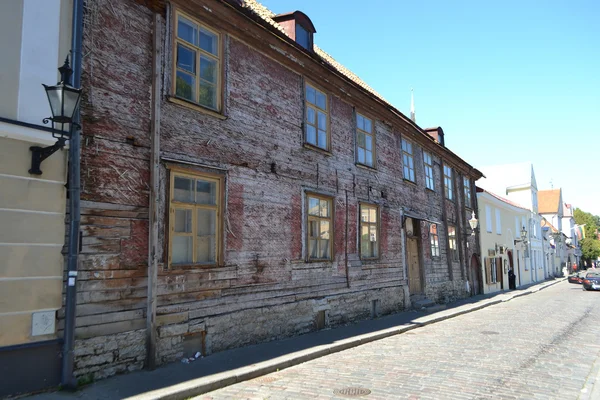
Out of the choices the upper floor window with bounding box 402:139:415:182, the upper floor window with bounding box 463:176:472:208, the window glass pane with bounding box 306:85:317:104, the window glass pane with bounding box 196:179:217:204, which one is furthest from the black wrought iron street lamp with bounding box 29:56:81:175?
the upper floor window with bounding box 463:176:472:208

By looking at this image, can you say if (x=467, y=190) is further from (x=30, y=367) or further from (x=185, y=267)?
(x=30, y=367)

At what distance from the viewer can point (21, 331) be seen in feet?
19.0

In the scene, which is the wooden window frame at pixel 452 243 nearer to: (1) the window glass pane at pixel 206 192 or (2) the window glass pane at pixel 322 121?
(2) the window glass pane at pixel 322 121

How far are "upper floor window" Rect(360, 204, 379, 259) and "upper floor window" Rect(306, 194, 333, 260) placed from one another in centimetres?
184

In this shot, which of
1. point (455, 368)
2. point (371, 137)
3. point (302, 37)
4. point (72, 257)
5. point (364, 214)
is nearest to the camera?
point (72, 257)

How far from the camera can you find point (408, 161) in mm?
17719

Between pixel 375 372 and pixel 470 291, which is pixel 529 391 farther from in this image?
pixel 470 291

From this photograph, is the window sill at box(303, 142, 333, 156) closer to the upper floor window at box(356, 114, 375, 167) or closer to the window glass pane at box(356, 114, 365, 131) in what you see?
the upper floor window at box(356, 114, 375, 167)

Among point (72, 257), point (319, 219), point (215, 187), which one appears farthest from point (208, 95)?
point (319, 219)

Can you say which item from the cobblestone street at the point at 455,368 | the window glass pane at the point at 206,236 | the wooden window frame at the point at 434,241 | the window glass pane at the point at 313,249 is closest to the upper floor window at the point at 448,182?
the wooden window frame at the point at 434,241

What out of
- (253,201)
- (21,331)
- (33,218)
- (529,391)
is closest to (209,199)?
(253,201)

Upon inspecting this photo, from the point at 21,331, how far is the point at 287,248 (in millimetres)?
5800

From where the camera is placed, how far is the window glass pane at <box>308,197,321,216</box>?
37.9ft

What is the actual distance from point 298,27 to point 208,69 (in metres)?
4.26
